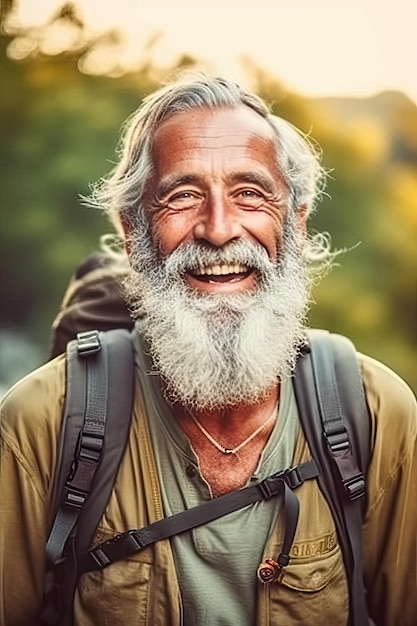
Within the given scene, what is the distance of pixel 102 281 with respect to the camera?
2.10 m

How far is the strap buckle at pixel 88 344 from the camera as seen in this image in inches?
65.7

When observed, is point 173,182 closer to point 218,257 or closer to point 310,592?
point 218,257

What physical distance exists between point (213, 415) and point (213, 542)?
29cm

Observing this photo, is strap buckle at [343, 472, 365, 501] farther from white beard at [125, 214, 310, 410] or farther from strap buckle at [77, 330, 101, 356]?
strap buckle at [77, 330, 101, 356]

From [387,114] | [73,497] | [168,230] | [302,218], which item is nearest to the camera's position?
[73,497]

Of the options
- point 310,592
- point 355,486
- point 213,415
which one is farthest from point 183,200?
point 310,592

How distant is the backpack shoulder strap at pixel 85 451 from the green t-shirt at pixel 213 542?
0.10 metres

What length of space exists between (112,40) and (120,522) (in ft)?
3.86

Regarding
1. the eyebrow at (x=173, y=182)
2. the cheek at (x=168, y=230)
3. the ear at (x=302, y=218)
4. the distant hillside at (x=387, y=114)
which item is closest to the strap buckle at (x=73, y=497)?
the cheek at (x=168, y=230)

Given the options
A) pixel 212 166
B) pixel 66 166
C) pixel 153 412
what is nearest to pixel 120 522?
pixel 153 412

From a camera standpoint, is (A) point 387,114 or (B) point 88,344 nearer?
(B) point 88,344

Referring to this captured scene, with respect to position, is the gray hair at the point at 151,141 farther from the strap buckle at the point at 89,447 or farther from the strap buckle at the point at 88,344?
the strap buckle at the point at 89,447

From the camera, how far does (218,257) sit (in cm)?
161

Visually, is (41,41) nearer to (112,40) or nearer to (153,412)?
(112,40)
